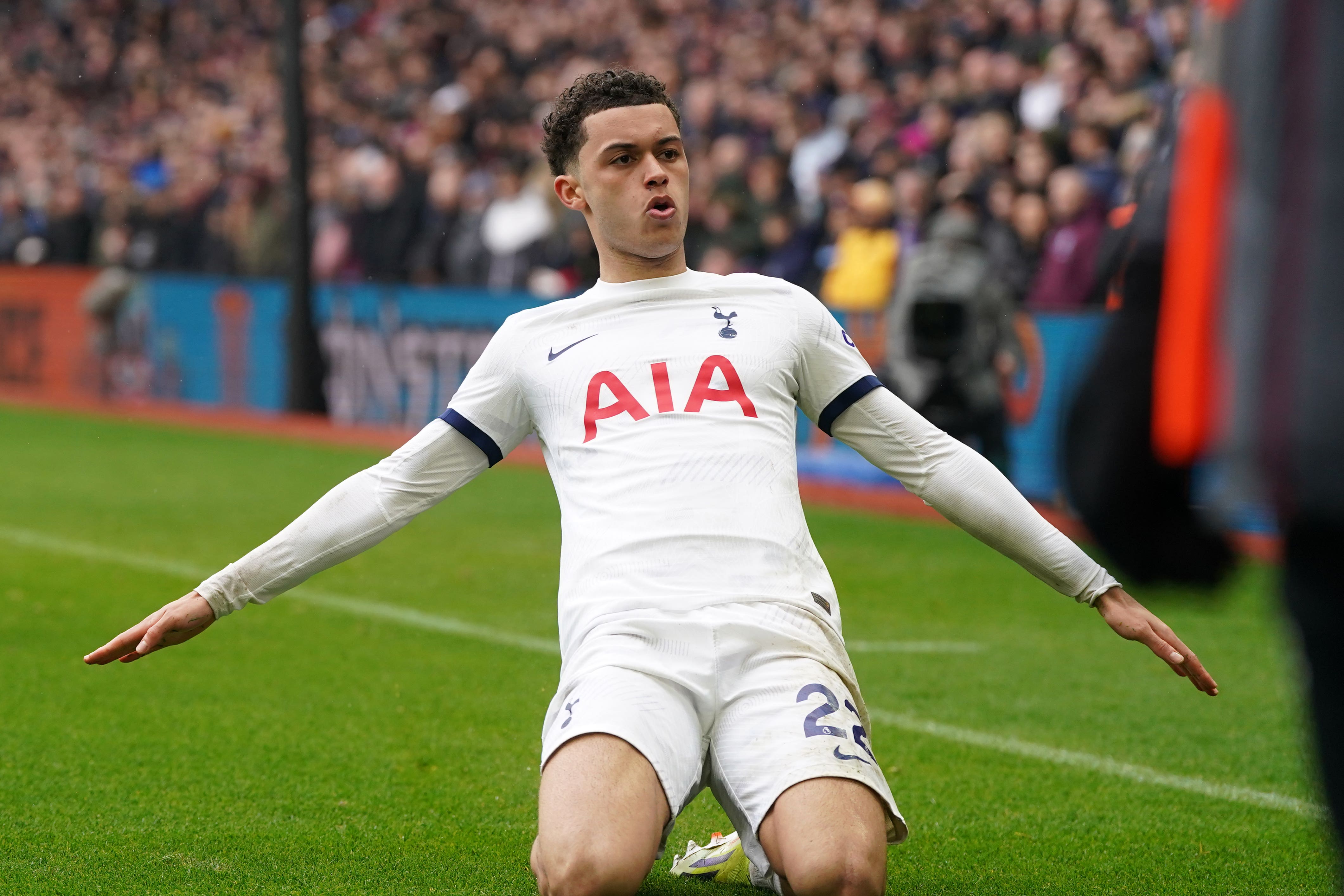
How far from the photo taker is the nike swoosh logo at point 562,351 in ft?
12.9

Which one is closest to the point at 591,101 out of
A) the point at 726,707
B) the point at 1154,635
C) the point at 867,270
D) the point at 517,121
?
the point at 726,707

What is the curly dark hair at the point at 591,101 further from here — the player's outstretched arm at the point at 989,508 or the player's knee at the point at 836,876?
the player's knee at the point at 836,876

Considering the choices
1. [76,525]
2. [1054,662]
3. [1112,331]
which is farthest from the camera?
[76,525]

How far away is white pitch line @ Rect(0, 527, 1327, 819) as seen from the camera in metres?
5.19

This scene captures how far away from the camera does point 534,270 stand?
15.8 meters

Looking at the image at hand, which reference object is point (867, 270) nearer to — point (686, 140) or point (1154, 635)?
point (686, 140)

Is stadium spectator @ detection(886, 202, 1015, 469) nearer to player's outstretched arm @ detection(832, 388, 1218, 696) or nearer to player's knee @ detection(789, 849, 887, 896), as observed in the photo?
player's outstretched arm @ detection(832, 388, 1218, 696)

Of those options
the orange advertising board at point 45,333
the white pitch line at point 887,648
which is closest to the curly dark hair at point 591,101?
the white pitch line at point 887,648

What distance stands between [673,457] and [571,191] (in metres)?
0.76

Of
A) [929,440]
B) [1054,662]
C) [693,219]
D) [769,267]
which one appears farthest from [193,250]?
[929,440]

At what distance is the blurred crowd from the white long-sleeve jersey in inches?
163

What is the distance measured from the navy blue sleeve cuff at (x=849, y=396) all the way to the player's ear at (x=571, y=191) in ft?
2.41

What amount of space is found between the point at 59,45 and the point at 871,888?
31258 mm

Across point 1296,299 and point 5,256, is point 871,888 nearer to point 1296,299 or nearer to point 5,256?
point 1296,299
